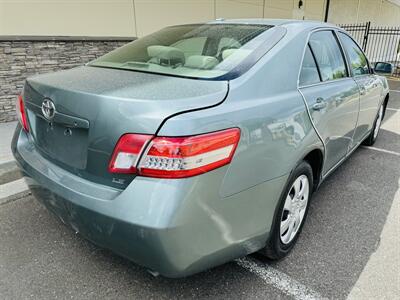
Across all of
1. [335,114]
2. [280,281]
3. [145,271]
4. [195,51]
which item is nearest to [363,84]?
[335,114]

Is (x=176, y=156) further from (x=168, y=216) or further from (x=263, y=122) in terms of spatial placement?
(x=263, y=122)

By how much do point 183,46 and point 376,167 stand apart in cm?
290

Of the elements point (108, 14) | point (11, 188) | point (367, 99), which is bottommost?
point (11, 188)

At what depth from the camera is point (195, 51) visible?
237 centimetres


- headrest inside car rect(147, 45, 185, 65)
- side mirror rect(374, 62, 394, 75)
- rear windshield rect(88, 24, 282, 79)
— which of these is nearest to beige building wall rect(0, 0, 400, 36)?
rear windshield rect(88, 24, 282, 79)

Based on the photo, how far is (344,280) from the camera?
212cm

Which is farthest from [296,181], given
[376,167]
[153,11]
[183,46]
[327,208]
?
[153,11]

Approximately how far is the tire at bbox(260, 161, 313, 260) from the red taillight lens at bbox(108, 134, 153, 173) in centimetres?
96

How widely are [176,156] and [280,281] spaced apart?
120 cm

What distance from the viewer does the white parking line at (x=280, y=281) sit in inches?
78.5

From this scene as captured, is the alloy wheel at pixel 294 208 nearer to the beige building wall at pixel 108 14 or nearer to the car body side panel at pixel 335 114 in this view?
the car body side panel at pixel 335 114

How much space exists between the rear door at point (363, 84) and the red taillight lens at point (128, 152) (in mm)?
2515

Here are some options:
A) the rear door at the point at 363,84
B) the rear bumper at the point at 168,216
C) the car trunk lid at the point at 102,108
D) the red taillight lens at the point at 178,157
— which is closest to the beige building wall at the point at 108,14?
the car trunk lid at the point at 102,108

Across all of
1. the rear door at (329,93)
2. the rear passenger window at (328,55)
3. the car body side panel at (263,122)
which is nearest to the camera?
the car body side panel at (263,122)
